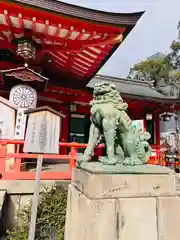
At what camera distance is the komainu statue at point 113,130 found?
2.31 metres

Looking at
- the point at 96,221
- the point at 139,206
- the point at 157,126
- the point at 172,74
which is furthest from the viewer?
the point at 172,74

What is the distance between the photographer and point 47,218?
10.7ft

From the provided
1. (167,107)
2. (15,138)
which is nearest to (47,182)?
(15,138)

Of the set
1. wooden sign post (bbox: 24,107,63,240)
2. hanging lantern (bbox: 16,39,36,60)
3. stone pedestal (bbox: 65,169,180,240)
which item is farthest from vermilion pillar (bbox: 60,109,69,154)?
stone pedestal (bbox: 65,169,180,240)

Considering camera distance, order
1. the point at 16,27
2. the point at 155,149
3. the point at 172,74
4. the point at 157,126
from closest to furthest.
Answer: the point at 16,27
the point at 155,149
the point at 157,126
the point at 172,74

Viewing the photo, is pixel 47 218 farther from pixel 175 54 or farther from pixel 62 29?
pixel 175 54

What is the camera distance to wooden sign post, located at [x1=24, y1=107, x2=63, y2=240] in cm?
226

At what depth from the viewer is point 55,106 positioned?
7.53 metres

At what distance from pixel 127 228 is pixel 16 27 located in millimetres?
5249

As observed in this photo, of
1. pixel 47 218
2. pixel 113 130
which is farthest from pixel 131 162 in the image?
pixel 47 218

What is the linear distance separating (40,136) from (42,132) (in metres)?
0.08

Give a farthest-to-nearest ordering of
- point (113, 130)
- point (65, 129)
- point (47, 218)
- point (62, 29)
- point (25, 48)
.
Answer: point (65, 129)
point (25, 48)
point (62, 29)
point (47, 218)
point (113, 130)

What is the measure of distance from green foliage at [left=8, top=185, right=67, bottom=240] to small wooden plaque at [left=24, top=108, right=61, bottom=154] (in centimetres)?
137

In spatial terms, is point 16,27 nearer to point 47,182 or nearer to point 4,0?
point 4,0
